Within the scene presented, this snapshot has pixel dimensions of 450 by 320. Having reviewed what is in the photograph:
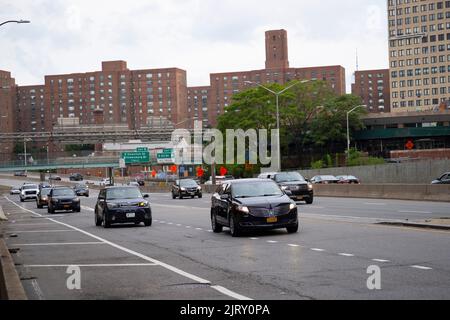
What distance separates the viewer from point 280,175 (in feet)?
136

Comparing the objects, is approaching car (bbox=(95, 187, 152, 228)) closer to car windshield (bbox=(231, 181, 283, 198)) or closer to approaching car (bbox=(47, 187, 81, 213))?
car windshield (bbox=(231, 181, 283, 198))

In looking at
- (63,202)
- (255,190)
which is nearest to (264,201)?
(255,190)

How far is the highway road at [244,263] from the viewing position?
11.1 m

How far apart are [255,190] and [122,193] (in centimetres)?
882

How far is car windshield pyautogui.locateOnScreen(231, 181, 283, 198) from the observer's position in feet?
71.7

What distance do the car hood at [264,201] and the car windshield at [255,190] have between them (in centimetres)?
38

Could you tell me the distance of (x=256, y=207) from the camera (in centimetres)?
2088

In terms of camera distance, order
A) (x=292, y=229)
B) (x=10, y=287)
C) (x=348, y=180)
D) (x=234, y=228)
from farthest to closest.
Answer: (x=348, y=180) → (x=292, y=229) → (x=234, y=228) → (x=10, y=287)

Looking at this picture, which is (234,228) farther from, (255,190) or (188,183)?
(188,183)

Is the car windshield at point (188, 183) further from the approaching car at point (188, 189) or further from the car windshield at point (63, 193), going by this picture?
the car windshield at point (63, 193)

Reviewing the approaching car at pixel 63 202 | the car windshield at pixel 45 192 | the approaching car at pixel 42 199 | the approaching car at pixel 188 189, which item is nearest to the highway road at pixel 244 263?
the approaching car at pixel 63 202
